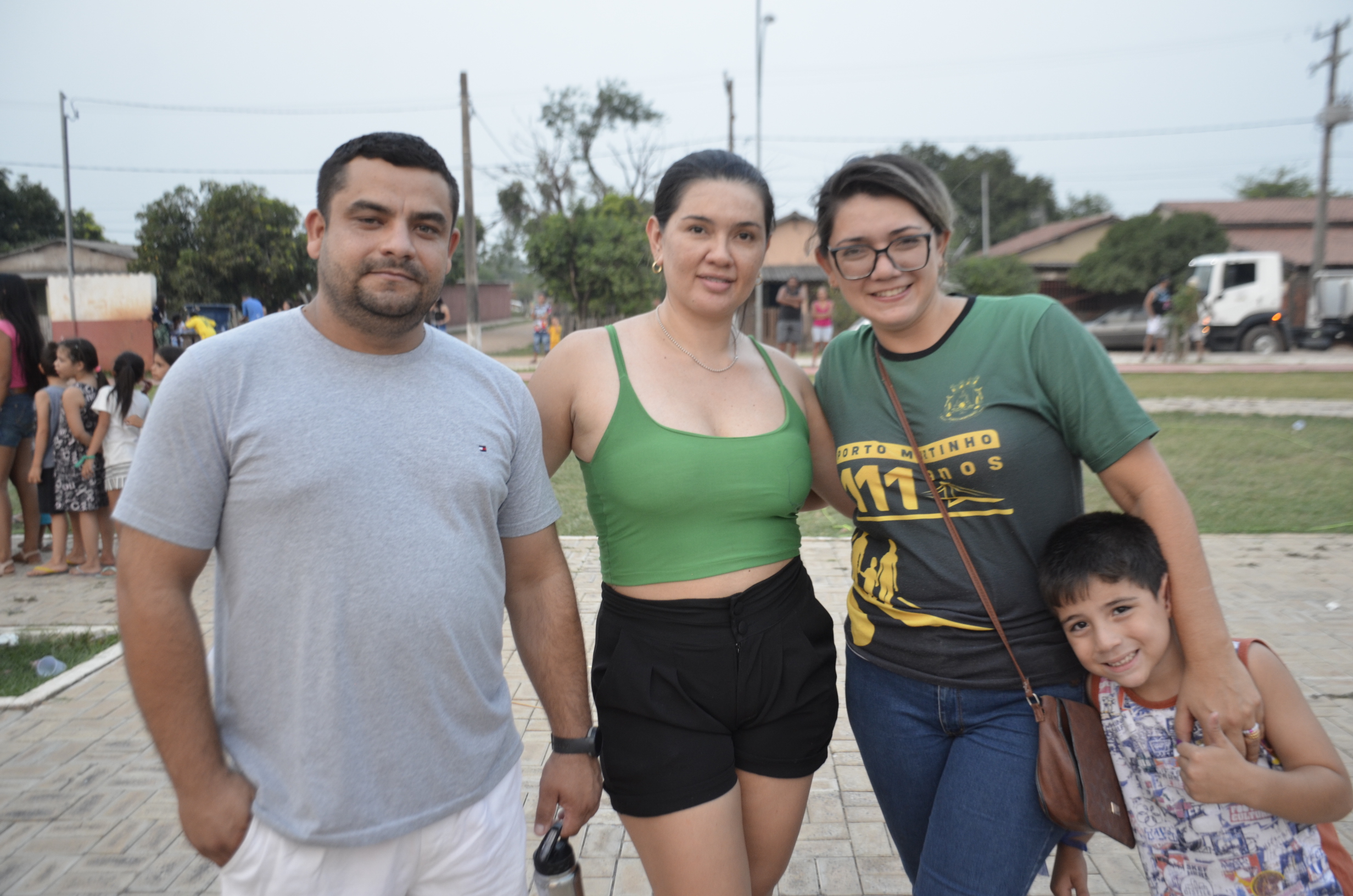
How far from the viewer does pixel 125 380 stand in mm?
6730

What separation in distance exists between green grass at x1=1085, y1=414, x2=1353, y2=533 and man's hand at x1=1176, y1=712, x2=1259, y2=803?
5.51 metres

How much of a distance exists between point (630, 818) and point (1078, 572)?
1.19 metres

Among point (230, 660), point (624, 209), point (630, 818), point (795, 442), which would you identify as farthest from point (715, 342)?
point (624, 209)

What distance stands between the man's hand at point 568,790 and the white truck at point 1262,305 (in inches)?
991

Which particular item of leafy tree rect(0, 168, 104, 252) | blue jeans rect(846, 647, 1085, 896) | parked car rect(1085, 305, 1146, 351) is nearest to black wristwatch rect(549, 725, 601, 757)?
blue jeans rect(846, 647, 1085, 896)

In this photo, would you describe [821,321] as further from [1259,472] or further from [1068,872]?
[1068,872]

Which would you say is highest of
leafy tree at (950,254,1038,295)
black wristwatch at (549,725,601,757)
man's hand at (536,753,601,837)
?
leafy tree at (950,254,1038,295)

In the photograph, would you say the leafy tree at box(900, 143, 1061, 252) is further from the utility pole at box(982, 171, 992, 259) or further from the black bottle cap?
the black bottle cap

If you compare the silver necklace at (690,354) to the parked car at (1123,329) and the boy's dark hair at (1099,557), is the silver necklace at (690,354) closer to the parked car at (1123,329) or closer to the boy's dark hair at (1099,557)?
the boy's dark hair at (1099,557)

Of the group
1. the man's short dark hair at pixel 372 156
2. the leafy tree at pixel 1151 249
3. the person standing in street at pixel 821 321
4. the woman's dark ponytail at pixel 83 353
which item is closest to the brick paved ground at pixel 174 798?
the woman's dark ponytail at pixel 83 353

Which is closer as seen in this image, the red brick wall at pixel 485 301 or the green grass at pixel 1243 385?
the green grass at pixel 1243 385

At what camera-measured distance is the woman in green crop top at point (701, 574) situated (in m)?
2.08

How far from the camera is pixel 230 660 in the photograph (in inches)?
63.3

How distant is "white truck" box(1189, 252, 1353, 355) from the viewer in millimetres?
23016
